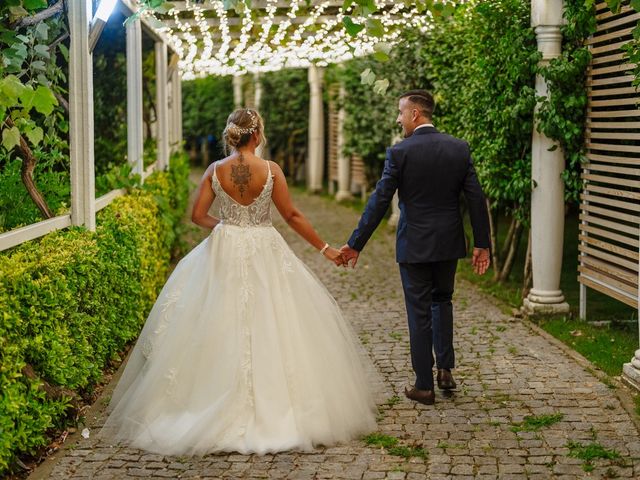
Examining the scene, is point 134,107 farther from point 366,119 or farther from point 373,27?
point 366,119

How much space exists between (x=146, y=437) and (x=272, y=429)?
2.15ft

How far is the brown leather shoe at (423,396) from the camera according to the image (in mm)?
5441

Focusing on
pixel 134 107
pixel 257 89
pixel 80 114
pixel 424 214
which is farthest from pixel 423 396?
pixel 257 89

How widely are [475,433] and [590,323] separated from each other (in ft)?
10.6

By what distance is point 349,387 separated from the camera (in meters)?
4.94

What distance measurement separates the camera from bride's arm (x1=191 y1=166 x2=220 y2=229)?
16.7 ft

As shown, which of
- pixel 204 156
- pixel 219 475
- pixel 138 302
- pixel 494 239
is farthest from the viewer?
pixel 204 156

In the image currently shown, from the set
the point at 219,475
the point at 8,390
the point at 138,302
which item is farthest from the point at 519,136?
the point at 8,390

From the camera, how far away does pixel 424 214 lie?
17.8ft

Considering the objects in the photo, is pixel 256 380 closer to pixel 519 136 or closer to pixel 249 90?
pixel 519 136

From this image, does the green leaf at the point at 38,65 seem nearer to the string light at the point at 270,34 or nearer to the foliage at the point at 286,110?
the string light at the point at 270,34

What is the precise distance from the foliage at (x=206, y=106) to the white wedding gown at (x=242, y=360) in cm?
2306

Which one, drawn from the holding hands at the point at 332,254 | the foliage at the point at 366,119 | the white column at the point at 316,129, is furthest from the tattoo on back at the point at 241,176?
the white column at the point at 316,129

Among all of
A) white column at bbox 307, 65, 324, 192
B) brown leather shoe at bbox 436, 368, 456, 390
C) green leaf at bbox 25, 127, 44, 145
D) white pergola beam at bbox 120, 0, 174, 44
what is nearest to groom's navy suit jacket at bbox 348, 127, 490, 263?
brown leather shoe at bbox 436, 368, 456, 390
